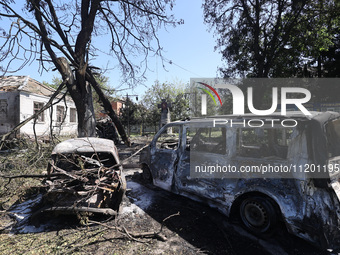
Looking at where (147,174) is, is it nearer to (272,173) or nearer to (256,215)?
(256,215)

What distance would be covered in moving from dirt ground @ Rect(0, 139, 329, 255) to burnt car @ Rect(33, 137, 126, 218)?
318 millimetres

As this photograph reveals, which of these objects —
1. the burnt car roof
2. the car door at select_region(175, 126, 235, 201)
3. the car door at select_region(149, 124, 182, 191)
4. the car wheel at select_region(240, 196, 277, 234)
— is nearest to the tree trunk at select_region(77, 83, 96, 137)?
the burnt car roof

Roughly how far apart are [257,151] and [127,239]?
2.85 m

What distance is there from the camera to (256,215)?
3.12 meters

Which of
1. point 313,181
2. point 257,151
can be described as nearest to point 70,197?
point 257,151

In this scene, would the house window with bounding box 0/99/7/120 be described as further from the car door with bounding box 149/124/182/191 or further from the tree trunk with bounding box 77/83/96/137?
the car door with bounding box 149/124/182/191

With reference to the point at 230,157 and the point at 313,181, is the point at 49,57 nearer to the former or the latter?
the point at 230,157

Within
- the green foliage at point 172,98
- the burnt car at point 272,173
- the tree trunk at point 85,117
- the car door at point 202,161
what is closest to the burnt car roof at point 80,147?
the burnt car at point 272,173

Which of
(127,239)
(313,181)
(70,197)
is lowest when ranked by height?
(127,239)

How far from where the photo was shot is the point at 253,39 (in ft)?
43.6

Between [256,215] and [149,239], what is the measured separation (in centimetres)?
175

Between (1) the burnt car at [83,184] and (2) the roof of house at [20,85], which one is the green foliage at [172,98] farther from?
(1) the burnt car at [83,184]

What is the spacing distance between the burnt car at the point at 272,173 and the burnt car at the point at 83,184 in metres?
1.34

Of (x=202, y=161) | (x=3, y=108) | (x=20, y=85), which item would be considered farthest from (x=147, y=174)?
(x=20, y=85)
